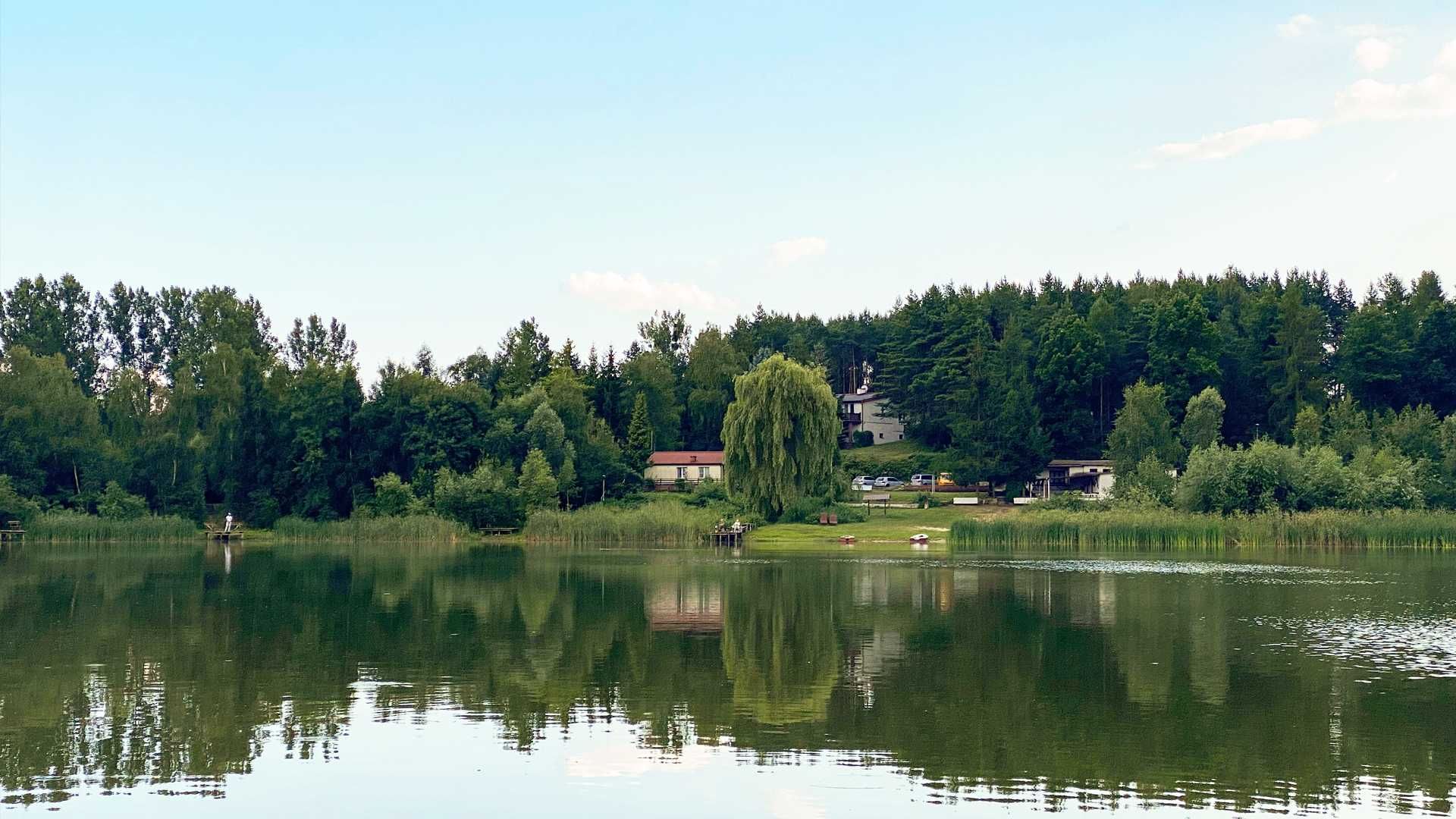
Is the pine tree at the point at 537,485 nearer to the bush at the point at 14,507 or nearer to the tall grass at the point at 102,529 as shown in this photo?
the tall grass at the point at 102,529

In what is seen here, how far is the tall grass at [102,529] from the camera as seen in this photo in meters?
83.8

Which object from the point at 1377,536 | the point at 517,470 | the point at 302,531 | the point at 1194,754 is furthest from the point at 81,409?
the point at 1194,754

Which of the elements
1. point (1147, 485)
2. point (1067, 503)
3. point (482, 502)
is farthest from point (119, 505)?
point (1147, 485)

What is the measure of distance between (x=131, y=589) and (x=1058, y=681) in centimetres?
3371

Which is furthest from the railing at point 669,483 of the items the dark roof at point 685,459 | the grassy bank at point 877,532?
the grassy bank at point 877,532

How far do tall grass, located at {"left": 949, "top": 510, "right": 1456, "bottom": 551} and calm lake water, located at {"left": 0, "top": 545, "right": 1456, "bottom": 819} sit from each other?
2820 centimetres

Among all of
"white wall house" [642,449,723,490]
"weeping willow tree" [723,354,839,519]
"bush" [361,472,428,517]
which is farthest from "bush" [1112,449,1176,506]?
"bush" [361,472,428,517]

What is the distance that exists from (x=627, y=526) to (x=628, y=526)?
0.15 feet

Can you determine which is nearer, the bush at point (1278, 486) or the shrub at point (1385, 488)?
the bush at point (1278, 486)

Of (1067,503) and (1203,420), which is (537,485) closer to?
(1067,503)

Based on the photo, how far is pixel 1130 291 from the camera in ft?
444

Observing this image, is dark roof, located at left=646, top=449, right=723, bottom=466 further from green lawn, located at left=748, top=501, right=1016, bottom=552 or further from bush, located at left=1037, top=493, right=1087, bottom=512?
bush, located at left=1037, top=493, right=1087, bottom=512

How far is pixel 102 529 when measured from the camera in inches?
3332

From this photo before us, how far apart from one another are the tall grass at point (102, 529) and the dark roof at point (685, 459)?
128 feet
